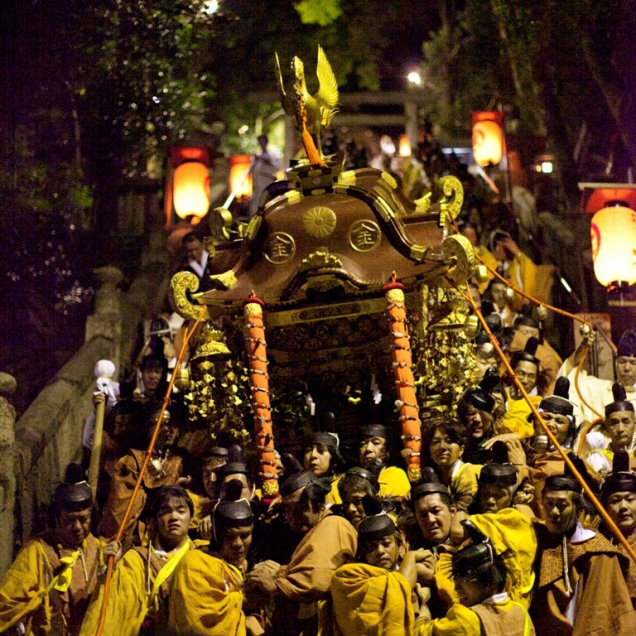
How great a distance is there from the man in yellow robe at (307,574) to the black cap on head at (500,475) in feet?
3.57

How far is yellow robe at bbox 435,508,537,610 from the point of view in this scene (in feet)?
24.3

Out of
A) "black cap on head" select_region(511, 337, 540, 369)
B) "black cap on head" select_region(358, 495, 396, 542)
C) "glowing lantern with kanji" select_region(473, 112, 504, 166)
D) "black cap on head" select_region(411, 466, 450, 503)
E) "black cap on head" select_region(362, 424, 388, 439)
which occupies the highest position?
"glowing lantern with kanji" select_region(473, 112, 504, 166)

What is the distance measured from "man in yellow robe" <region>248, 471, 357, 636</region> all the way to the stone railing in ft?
9.68

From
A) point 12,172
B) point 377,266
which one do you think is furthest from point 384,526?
point 12,172

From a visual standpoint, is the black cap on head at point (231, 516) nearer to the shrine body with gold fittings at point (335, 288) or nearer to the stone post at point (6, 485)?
the shrine body with gold fittings at point (335, 288)

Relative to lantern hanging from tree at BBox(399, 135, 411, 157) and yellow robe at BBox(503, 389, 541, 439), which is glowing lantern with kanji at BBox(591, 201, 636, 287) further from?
lantern hanging from tree at BBox(399, 135, 411, 157)

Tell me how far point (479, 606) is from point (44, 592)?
10.8ft

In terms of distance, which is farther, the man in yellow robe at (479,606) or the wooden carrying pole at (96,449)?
the wooden carrying pole at (96,449)

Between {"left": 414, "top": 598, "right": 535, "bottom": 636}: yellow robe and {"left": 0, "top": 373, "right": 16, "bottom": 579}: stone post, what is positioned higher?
{"left": 0, "top": 373, "right": 16, "bottom": 579}: stone post

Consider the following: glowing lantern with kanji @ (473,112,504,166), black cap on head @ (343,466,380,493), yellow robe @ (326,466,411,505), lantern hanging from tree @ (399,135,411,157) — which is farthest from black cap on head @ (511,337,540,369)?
lantern hanging from tree @ (399,135,411,157)

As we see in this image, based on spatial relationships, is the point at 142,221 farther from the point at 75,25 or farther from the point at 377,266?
the point at 377,266

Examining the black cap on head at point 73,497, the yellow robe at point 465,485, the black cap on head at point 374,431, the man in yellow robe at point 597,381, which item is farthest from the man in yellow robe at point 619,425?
the black cap on head at point 73,497

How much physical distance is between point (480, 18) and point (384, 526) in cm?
1570

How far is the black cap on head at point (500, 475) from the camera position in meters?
8.05
